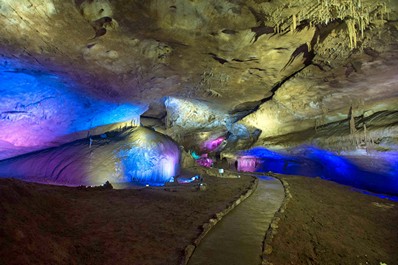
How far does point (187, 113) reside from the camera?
21.9m

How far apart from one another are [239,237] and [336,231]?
4887 millimetres

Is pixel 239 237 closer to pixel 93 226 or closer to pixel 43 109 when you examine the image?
pixel 93 226

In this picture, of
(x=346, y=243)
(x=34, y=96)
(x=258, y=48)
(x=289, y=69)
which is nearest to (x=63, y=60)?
(x=34, y=96)

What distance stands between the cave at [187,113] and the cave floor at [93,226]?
0.04 metres

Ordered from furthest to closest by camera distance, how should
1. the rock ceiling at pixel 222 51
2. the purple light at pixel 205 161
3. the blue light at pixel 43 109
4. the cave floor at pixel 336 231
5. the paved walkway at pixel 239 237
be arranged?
1. the purple light at pixel 205 161
2. the blue light at pixel 43 109
3. the rock ceiling at pixel 222 51
4. the cave floor at pixel 336 231
5. the paved walkway at pixel 239 237

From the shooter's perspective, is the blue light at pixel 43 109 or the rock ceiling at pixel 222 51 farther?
the blue light at pixel 43 109

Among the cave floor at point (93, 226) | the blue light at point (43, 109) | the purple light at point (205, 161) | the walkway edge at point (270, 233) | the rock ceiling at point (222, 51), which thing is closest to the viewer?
the cave floor at point (93, 226)

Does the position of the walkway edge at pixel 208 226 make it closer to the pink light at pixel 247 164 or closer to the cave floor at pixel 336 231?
the cave floor at pixel 336 231

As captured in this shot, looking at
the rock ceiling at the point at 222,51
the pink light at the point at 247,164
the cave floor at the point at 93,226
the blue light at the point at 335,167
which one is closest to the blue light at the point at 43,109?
the rock ceiling at the point at 222,51

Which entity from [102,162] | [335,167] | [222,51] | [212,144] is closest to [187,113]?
[102,162]

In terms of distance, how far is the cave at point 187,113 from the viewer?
6004 millimetres

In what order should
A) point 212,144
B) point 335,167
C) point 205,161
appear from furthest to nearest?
point 212,144 → point 205,161 → point 335,167

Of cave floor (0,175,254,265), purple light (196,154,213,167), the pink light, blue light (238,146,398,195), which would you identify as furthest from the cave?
purple light (196,154,213,167)

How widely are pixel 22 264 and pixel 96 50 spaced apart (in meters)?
8.94
